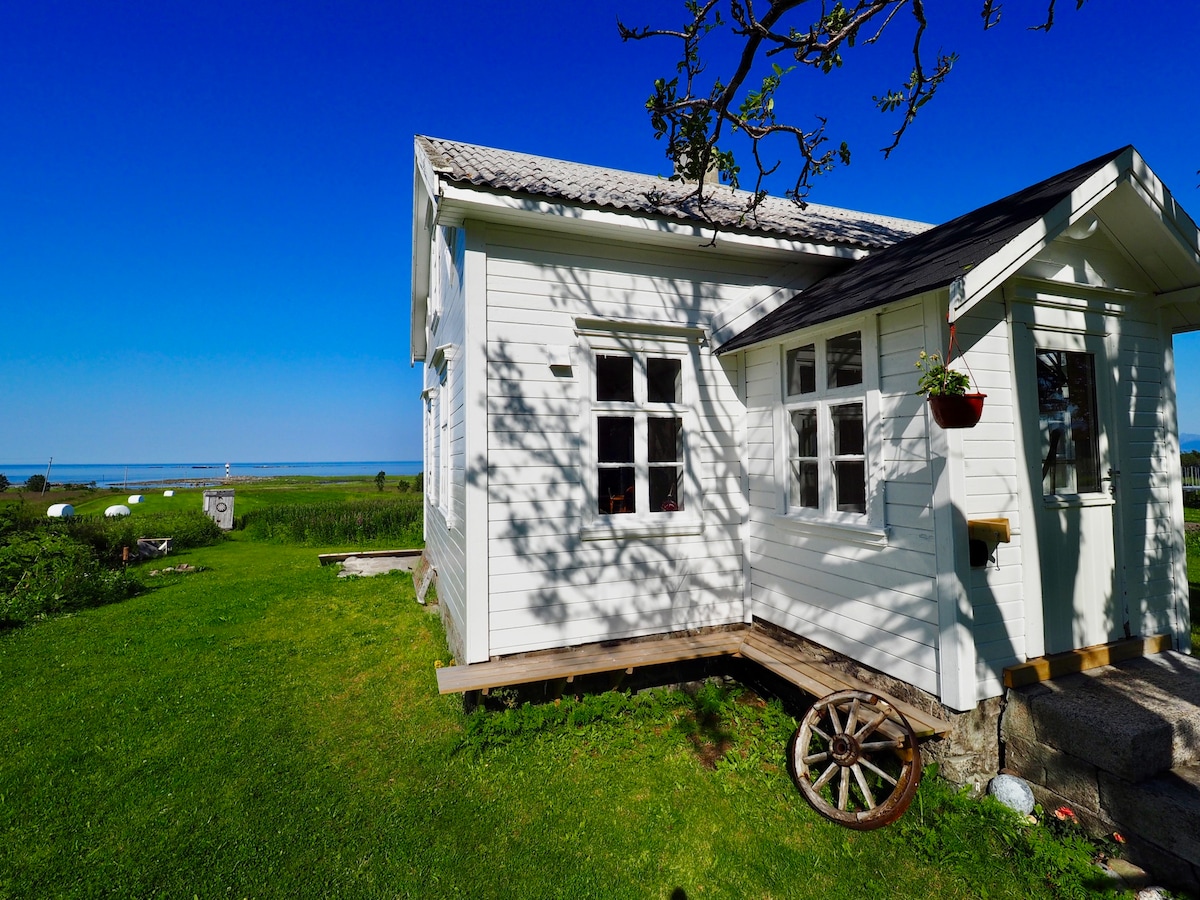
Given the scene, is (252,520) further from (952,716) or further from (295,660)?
(952,716)

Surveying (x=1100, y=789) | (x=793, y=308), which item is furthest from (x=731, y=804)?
(x=793, y=308)

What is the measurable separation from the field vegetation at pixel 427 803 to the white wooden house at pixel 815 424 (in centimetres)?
77

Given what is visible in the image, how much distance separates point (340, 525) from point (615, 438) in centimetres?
1409

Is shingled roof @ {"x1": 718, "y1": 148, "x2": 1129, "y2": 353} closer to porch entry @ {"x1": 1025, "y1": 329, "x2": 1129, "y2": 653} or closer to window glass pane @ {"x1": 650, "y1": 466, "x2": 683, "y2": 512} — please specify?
porch entry @ {"x1": 1025, "y1": 329, "x2": 1129, "y2": 653}

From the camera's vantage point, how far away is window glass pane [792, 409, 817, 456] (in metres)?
5.05

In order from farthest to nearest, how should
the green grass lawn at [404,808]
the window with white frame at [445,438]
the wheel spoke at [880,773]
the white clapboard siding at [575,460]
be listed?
1. the window with white frame at [445,438]
2. the white clapboard siding at [575,460]
3. the wheel spoke at [880,773]
4. the green grass lawn at [404,808]

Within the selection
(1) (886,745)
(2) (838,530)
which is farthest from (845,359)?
(1) (886,745)

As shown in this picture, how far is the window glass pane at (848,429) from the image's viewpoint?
455 centimetres

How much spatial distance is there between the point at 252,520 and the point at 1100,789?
2133 cm

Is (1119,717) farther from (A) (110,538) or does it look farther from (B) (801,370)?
(A) (110,538)

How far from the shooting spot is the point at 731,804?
148 inches

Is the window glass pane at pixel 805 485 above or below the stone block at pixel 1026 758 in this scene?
above

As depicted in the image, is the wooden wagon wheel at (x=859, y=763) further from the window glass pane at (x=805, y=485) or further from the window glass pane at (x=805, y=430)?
the window glass pane at (x=805, y=430)

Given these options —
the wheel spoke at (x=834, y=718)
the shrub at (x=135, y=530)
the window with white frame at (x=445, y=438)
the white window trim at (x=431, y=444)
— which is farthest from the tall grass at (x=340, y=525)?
the wheel spoke at (x=834, y=718)
